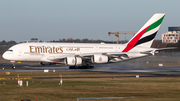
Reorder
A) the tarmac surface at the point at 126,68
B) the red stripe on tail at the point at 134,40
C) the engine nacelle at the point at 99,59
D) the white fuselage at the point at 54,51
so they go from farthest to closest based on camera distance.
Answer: the red stripe on tail at the point at 134,40
the engine nacelle at the point at 99,59
the white fuselage at the point at 54,51
the tarmac surface at the point at 126,68

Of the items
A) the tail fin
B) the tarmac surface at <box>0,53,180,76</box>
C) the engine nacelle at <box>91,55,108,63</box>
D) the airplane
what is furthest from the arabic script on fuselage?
the tail fin

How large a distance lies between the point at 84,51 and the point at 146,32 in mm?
12979

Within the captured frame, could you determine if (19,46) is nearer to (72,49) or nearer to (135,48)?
(72,49)

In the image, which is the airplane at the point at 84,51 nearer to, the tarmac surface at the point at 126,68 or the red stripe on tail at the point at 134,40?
the red stripe on tail at the point at 134,40

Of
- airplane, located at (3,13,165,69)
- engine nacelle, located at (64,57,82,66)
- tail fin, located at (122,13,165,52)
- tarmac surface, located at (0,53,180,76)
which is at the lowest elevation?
tarmac surface, located at (0,53,180,76)

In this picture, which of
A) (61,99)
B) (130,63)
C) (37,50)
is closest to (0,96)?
(61,99)

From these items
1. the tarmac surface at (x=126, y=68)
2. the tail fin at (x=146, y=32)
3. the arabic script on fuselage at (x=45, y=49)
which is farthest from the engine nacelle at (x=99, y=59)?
the arabic script on fuselage at (x=45, y=49)

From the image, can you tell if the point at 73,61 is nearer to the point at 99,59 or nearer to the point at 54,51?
the point at 54,51

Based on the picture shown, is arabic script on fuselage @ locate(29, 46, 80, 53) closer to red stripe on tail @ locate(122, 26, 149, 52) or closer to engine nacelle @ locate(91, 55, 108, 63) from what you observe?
engine nacelle @ locate(91, 55, 108, 63)

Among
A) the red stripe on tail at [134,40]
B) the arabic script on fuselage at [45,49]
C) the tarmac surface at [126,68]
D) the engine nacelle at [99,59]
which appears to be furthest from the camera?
the red stripe on tail at [134,40]

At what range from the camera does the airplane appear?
179 feet

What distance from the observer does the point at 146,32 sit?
2360 inches

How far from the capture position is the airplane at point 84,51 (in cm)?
5444

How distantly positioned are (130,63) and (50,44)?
962 inches
